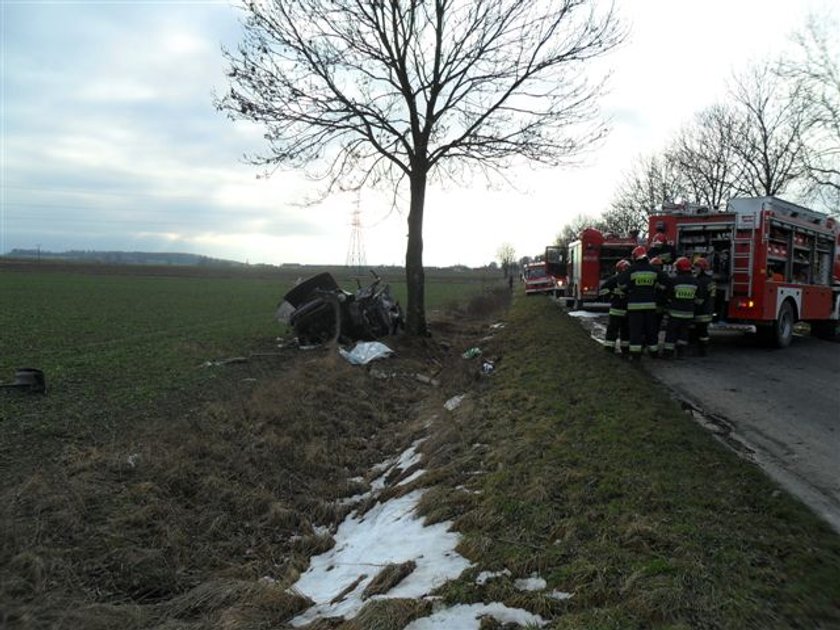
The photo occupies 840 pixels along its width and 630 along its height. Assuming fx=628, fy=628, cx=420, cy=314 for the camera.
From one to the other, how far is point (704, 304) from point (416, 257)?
6855 mm

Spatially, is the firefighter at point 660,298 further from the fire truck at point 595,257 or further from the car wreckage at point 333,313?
the fire truck at point 595,257

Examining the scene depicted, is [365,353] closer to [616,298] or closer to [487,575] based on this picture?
[616,298]

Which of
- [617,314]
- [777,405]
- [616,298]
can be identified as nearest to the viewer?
[777,405]

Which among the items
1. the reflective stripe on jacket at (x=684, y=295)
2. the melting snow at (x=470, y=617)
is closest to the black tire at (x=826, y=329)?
the reflective stripe on jacket at (x=684, y=295)

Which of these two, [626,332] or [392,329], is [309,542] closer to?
[626,332]

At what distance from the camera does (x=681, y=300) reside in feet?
36.2

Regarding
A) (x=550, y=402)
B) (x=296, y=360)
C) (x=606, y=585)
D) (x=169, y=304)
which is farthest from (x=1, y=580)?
(x=169, y=304)

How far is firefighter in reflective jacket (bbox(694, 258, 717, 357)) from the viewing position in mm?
11074

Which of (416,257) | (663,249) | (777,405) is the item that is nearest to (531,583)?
(777,405)

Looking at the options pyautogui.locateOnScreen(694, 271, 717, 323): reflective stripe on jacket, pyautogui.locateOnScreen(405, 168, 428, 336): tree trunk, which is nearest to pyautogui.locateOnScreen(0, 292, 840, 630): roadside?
pyautogui.locateOnScreen(694, 271, 717, 323): reflective stripe on jacket

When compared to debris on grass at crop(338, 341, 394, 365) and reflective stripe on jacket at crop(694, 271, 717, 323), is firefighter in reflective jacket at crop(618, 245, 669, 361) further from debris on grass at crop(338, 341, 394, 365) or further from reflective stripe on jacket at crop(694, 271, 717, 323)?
debris on grass at crop(338, 341, 394, 365)

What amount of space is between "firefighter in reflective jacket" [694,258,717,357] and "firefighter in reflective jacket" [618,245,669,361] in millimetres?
669

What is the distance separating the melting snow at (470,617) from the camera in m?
3.03

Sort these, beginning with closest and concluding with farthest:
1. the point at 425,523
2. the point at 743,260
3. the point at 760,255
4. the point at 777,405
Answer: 1. the point at 425,523
2. the point at 777,405
3. the point at 760,255
4. the point at 743,260
